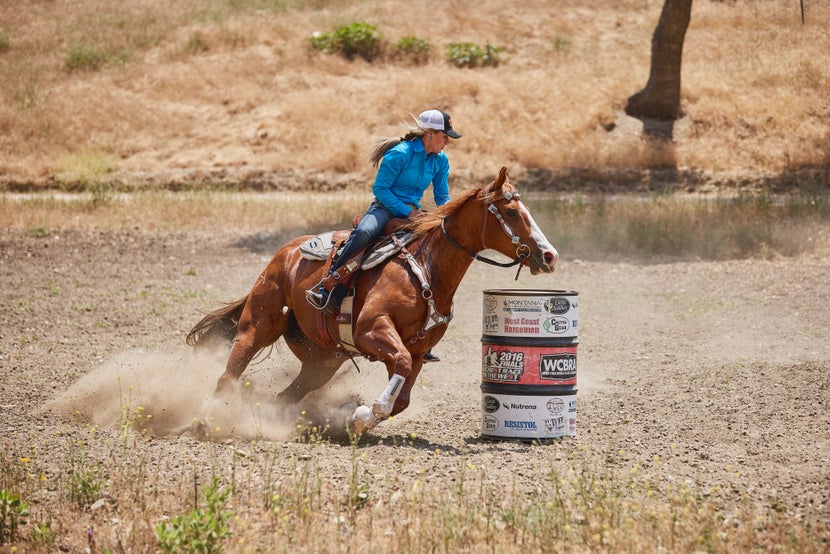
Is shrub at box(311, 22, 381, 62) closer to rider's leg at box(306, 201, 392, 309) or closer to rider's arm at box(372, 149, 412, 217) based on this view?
rider's arm at box(372, 149, 412, 217)

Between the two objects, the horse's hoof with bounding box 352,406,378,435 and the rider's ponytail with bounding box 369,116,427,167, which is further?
the rider's ponytail with bounding box 369,116,427,167

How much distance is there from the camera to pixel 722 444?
8031mm

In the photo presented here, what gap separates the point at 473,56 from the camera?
32188 mm

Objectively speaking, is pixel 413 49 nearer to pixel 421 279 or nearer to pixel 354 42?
pixel 354 42

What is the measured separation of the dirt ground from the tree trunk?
32.4 ft

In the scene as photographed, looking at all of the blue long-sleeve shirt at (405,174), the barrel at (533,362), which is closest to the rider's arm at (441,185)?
the blue long-sleeve shirt at (405,174)

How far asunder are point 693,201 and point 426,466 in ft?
44.8

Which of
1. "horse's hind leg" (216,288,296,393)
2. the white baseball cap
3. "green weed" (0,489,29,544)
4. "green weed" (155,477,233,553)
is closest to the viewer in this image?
"green weed" (155,477,233,553)

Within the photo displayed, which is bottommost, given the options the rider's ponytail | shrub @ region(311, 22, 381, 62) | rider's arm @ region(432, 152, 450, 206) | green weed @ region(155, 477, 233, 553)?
green weed @ region(155, 477, 233, 553)

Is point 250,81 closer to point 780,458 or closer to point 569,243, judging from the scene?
point 569,243

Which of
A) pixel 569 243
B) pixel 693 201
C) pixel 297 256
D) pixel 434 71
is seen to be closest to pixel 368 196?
pixel 569 243

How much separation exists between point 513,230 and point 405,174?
4.13 feet

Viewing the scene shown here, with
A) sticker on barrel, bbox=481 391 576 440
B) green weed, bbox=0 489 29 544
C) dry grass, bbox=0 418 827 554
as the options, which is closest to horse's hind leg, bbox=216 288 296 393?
dry grass, bbox=0 418 827 554

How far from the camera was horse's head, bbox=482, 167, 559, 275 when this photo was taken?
767 centimetres
